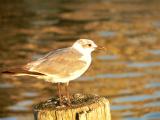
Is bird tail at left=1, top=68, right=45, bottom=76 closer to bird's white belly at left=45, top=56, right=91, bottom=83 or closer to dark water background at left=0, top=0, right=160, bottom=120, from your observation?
bird's white belly at left=45, top=56, right=91, bottom=83

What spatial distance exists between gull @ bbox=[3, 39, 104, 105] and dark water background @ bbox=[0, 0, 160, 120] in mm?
6549

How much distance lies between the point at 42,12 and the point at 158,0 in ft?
16.9

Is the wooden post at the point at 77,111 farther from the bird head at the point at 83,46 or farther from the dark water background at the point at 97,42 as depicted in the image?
the dark water background at the point at 97,42

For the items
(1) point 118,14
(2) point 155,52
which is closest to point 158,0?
(1) point 118,14

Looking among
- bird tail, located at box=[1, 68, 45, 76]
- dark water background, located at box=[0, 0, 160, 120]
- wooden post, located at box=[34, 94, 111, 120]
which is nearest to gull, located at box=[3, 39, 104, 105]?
bird tail, located at box=[1, 68, 45, 76]

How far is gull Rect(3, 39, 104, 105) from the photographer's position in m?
6.59

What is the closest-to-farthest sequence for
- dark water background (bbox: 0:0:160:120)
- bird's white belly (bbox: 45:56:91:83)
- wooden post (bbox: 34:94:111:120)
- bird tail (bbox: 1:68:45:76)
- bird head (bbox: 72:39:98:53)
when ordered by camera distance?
bird tail (bbox: 1:68:45:76) < wooden post (bbox: 34:94:111:120) < bird's white belly (bbox: 45:56:91:83) < bird head (bbox: 72:39:98:53) < dark water background (bbox: 0:0:160:120)

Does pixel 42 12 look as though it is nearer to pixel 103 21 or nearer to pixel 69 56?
pixel 103 21

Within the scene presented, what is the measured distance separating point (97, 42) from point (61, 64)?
13.8 m

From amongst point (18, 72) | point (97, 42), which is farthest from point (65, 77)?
point (97, 42)

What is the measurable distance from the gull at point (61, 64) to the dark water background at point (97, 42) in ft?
21.5

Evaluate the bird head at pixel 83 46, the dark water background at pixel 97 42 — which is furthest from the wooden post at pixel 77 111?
the dark water background at pixel 97 42

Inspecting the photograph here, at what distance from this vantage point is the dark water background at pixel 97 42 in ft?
49.1

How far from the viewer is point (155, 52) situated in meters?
19.4
